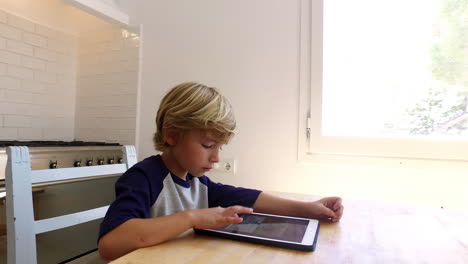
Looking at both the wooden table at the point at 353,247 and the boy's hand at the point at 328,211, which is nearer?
the wooden table at the point at 353,247

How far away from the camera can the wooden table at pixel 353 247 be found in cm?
53

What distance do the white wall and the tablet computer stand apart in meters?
0.72

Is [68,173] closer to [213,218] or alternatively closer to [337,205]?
[213,218]

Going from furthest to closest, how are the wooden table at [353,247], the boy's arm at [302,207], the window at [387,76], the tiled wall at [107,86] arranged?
1. the tiled wall at [107,86]
2. the window at [387,76]
3. the boy's arm at [302,207]
4. the wooden table at [353,247]

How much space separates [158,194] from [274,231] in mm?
279

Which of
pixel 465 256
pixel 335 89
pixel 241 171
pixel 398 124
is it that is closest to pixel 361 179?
pixel 398 124

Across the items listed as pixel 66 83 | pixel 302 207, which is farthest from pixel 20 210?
pixel 66 83

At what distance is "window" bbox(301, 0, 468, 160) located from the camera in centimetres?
129

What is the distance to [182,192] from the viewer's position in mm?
812

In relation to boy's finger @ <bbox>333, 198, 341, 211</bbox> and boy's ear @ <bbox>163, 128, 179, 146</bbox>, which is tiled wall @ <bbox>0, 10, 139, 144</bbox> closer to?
boy's ear @ <bbox>163, 128, 179, 146</bbox>

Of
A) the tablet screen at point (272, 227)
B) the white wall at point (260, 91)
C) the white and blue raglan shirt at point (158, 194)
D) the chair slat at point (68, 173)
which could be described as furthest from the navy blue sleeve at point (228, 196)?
the white wall at point (260, 91)

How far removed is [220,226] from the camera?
651mm

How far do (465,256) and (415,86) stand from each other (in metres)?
0.94

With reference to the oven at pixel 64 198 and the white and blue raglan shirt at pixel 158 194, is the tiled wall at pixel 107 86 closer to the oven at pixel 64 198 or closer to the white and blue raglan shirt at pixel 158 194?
the oven at pixel 64 198
